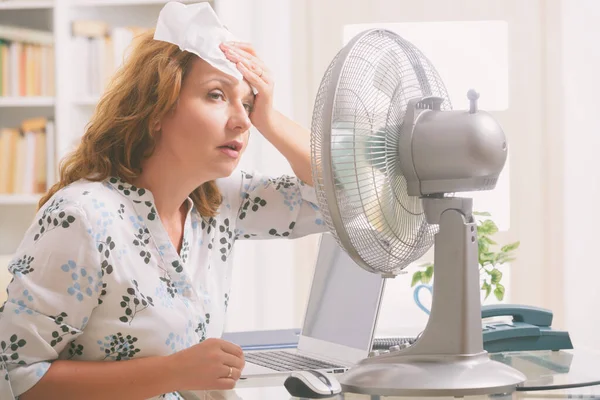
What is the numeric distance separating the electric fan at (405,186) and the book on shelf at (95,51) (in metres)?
2.17

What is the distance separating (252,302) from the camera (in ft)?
10.8

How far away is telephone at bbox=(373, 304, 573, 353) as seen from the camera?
1395 millimetres

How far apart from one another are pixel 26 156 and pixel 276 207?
5.78 ft

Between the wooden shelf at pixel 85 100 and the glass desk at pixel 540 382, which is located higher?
the wooden shelf at pixel 85 100

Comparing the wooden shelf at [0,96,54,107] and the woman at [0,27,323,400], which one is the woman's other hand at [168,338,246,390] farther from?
the wooden shelf at [0,96,54,107]

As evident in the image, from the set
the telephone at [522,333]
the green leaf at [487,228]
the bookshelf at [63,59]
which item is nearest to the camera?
the telephone at [522,333]

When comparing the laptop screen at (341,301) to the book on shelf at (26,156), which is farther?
the book on shelf at (26,156)

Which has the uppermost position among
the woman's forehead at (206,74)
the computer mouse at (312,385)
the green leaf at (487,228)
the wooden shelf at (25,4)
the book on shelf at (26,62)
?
the wooden shelf at (25,4)

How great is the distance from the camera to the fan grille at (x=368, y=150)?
40.8 inches

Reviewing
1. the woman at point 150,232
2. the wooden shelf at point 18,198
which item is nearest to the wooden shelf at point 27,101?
the wooden shelf at point 18,198

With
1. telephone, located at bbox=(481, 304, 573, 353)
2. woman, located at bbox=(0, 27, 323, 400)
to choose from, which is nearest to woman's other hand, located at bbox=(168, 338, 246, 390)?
woman, located at bbox=(0, 27, 323, 400)

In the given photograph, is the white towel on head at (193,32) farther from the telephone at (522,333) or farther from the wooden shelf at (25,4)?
the wooden shelf at (25,4)

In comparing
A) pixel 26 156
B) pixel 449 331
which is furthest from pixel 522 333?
pixel 26 156

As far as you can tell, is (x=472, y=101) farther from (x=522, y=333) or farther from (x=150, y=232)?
(x=150, y=232)
